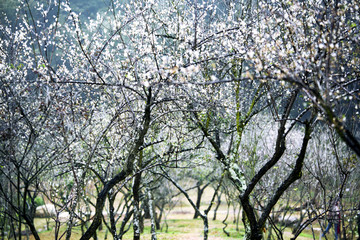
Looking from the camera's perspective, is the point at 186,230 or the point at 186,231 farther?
the point at 186,230

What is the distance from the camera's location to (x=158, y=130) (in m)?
7.76

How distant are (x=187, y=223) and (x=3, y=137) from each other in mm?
19629

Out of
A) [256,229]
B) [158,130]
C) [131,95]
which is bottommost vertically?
[256,229]

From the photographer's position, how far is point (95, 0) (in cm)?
4981

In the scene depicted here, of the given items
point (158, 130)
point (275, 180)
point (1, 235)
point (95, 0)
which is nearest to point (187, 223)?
point (275, 180)

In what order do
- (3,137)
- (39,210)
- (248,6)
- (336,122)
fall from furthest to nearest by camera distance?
(39,210)
(248,6)
(3,137)
(336,122)

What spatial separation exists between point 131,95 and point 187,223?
18.8m

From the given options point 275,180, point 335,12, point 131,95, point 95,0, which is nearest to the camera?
point 335,12

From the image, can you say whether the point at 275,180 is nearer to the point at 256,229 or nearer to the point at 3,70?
the point at 256,229

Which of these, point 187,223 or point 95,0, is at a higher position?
point 95,0

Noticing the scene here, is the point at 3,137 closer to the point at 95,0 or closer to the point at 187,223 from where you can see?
the point at 187,223

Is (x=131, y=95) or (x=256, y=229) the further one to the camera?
(x=131, y=95)

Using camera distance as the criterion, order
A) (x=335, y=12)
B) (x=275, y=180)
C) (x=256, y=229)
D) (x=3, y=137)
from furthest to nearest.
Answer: (x=275, y=180), (x=3, y=137), (x=256, y=229), (x=335, y=12)

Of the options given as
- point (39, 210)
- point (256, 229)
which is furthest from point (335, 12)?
point (39, 210)
